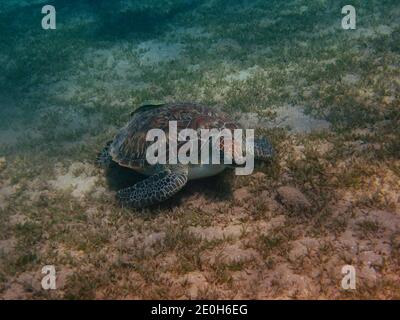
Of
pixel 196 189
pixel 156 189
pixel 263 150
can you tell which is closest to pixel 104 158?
pixel 156 189

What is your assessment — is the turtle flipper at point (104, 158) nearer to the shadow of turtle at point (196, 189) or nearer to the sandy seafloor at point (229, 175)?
the sandy seafloor at point (229, 175)

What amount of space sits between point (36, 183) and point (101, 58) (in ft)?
23.3

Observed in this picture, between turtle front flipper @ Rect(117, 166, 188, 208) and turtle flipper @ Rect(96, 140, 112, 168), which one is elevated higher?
turtle flipper @ Rect(96, 140, 112, 168)

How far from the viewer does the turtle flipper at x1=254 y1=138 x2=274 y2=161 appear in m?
5.83

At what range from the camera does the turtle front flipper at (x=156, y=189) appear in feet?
17.1

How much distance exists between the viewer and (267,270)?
13.9ft

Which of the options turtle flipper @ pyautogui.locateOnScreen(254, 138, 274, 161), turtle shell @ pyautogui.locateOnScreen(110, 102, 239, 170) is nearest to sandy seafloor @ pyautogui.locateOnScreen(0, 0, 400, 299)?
turtle flipper @ pyautogui.locateOnScreen(254, 138, 274, 161)

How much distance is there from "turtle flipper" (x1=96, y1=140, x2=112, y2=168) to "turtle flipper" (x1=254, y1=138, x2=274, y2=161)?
2561 millimetres

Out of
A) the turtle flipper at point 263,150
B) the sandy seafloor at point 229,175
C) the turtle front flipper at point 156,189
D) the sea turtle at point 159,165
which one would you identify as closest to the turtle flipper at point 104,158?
the sea turtle at point 159,165

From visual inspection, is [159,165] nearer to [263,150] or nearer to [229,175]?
[229,175]

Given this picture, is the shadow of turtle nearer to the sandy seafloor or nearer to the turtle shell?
the sandy seafloor

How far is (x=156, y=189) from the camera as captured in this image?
17.4ft

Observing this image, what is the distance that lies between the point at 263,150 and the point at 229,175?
692mm
